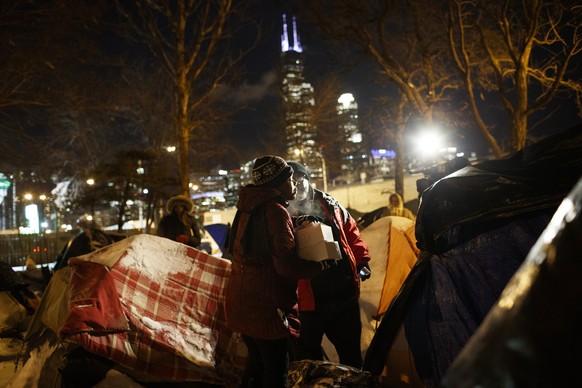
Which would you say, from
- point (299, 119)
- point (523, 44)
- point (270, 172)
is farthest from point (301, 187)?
point (299, 119)

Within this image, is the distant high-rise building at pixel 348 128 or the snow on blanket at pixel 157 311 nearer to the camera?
the snow on blanket at pixel 157 311

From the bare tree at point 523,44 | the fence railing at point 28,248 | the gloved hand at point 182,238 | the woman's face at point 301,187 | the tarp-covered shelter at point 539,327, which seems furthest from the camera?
the fence railing at point 28,248

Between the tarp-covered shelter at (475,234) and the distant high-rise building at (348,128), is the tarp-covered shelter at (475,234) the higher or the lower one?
the lower one

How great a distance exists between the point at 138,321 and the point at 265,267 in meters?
1.48

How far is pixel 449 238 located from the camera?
2.31 m

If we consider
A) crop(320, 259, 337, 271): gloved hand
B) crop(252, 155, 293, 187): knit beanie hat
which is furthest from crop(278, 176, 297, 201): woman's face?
crop(320, 259, 337, 271): gloved hand

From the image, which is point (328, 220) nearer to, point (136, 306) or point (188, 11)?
point (136, 306)

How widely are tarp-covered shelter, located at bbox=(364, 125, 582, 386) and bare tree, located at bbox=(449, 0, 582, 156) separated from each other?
880cm

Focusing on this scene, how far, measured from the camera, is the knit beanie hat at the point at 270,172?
2.46 metres

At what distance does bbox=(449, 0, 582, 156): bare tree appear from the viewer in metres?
9.36

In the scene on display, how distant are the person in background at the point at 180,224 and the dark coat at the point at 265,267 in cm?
313

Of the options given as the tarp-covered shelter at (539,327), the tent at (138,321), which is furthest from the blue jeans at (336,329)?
the tarp-covered shelter at (539,327)

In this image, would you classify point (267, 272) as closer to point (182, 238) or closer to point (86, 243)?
point (182, 238)

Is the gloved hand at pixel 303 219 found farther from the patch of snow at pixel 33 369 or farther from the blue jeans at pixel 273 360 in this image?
the patch of snow at pixel 33 369
